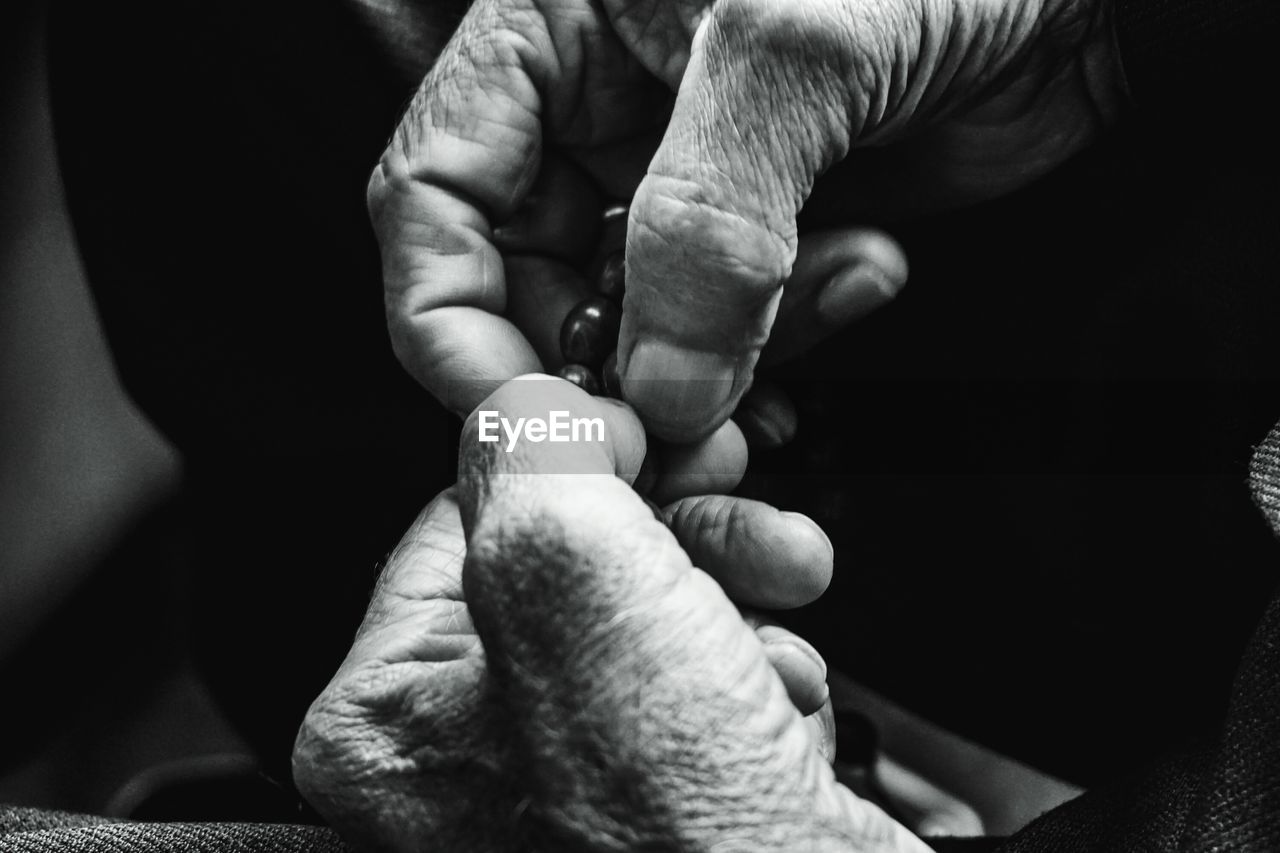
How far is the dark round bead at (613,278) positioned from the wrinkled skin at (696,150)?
33mm

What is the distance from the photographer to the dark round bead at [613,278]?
536 mm

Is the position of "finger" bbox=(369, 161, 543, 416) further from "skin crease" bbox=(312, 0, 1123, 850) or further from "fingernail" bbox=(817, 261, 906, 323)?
"fingernail" bbox=(817, 261, 906, 323)

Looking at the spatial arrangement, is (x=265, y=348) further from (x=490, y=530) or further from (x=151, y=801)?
(x=490, y=530)

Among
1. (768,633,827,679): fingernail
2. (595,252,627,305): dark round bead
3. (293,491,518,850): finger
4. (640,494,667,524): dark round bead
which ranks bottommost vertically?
(293,491,518,850): finger

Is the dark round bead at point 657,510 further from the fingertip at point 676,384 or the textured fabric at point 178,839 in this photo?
the textured fabric at point 178,839

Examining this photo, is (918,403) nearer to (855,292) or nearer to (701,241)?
(855,292)

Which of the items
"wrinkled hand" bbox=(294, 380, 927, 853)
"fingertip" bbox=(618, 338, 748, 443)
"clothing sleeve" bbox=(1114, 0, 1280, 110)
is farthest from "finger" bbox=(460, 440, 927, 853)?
"clothing sleeve" bbox=(1114, 0, 1280, 110)

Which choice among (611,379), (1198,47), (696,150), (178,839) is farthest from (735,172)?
(178,839)

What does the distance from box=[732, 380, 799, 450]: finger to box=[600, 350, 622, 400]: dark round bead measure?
89 millimetres

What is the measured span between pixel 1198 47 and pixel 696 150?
236mm

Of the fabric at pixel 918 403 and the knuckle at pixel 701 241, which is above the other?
the knuckle at pixel 701 241

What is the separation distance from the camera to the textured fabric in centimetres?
46

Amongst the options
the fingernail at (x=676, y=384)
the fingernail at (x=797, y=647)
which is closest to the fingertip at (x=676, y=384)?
the fingernail at (x=676, y=384)

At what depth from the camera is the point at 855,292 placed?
1.65 ft
